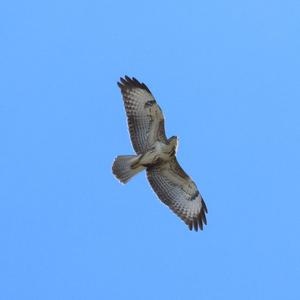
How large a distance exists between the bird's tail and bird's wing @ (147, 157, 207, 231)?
24.2 inches

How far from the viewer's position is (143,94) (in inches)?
623

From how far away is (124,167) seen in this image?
604 inches

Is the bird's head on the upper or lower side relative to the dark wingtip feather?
upper

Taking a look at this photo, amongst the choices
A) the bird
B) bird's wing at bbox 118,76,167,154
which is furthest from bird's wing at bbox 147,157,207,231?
bird's wing at bbox 118,76,167,154

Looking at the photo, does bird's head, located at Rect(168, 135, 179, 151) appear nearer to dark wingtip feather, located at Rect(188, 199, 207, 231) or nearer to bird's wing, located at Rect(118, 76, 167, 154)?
bird's wing, located at Rect(118, 76, 167, 154)

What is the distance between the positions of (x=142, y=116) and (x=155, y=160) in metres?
0.79

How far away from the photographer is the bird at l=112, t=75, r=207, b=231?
15.5 meters

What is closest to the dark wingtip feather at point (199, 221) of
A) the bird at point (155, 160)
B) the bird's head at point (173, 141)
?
the bird at point (155, 160)

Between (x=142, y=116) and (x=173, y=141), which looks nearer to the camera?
(x=173, y=141)

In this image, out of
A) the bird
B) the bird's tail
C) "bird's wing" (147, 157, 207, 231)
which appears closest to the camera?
the bird's tail

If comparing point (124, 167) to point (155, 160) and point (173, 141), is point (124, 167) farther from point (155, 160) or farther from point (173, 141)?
point (173, 141)

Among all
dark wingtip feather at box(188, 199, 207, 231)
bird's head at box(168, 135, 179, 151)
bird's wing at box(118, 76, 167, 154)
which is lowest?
dark wingtip feather at box(188, 199, 207, 231)

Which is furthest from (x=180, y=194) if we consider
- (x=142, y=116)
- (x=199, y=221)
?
(x=142, y=116)

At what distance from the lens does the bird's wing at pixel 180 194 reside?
15953 mm
